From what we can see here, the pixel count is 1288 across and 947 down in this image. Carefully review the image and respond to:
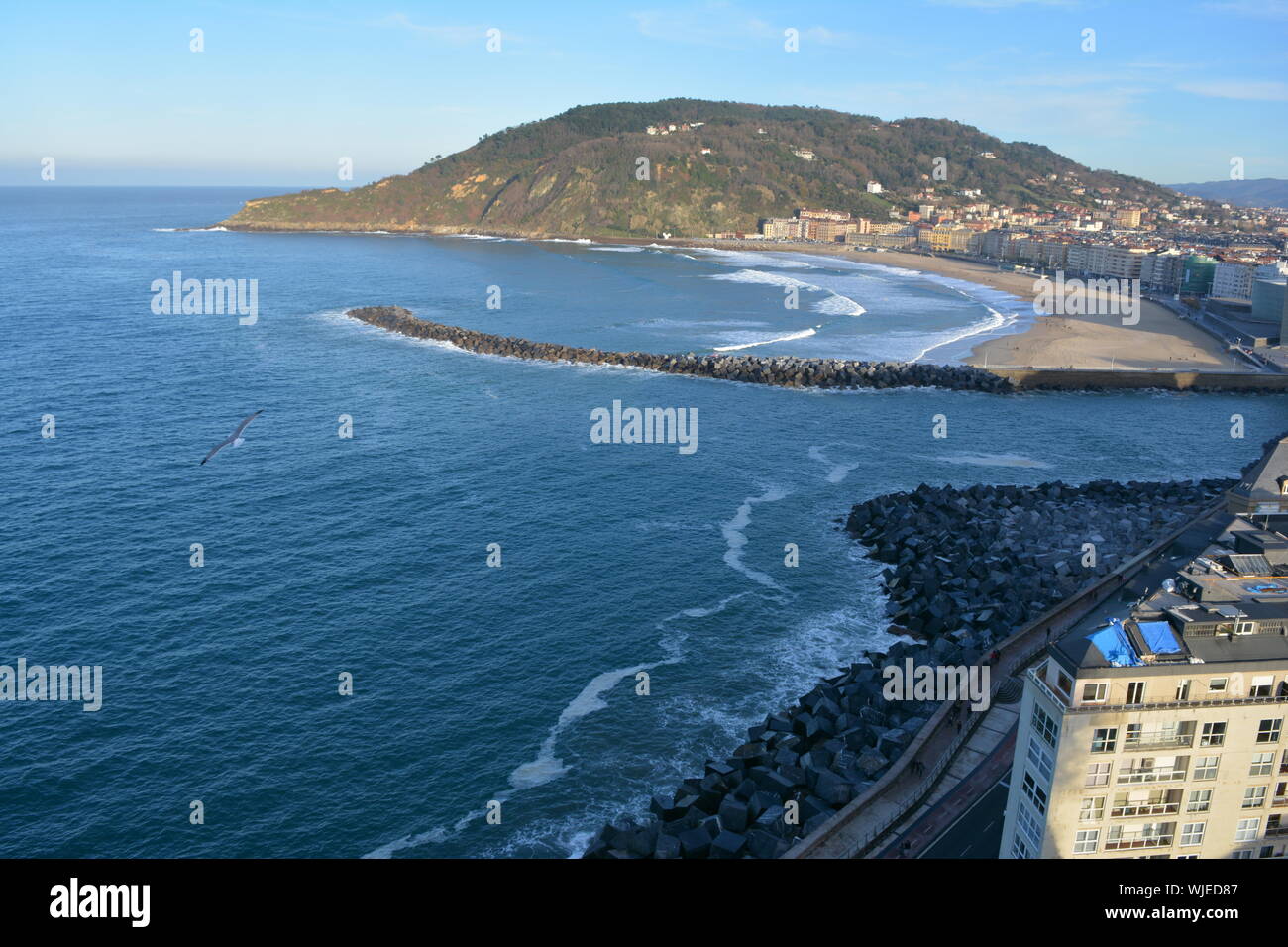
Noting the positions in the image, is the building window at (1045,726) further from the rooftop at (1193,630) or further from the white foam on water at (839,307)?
the white foam on water at (839,307)

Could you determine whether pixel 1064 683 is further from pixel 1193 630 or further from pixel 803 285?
pixel 803 285

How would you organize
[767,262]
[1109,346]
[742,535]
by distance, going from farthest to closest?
[767,262] < [1109,346] < [742,535]

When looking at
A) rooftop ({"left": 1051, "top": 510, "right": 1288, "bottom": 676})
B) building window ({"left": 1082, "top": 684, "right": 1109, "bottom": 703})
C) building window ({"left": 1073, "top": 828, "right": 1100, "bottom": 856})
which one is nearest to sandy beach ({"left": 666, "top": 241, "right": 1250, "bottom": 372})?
rooftop ({"left": 1051, "top": 510, "right": 1288, "bottom": 676})

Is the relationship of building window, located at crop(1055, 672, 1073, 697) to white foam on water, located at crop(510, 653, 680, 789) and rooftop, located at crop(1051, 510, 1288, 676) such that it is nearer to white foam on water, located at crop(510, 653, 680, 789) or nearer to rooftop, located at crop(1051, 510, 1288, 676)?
rooftop, located at crop(1051, 510, 1288, 676)

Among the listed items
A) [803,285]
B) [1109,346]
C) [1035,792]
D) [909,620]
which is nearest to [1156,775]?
[1035,792]

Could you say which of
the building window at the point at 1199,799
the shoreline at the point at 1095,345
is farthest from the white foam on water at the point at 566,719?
the shoreline at the point at 1095,345
